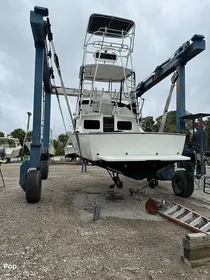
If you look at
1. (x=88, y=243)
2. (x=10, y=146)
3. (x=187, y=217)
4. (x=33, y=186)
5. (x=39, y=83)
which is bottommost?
(x=88, y=243)

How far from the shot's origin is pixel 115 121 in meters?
7.57

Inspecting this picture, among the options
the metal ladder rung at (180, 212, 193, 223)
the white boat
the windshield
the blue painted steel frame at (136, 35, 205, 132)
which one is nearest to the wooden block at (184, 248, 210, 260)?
the metal ladder rung at (180, 212, 193, 223)

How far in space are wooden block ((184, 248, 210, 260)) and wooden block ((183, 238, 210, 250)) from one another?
0.04 metres

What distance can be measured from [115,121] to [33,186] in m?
3.10

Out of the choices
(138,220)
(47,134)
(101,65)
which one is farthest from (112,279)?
(47,134)

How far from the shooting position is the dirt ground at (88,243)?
2844mm

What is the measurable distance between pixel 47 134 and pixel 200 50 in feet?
22.6

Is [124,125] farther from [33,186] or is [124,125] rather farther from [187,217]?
[187,217]

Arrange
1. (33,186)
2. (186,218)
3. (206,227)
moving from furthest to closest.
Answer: (33,186) → (186,218) → (206,227)

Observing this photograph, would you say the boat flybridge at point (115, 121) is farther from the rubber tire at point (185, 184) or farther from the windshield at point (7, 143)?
the windshield at point (7, 143)

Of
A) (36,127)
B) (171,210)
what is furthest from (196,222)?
(36,127)

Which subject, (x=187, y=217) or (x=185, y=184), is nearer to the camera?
(x=187, y=217)

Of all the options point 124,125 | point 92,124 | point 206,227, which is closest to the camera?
point 206,227

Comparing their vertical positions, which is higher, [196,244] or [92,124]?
[92,124]
